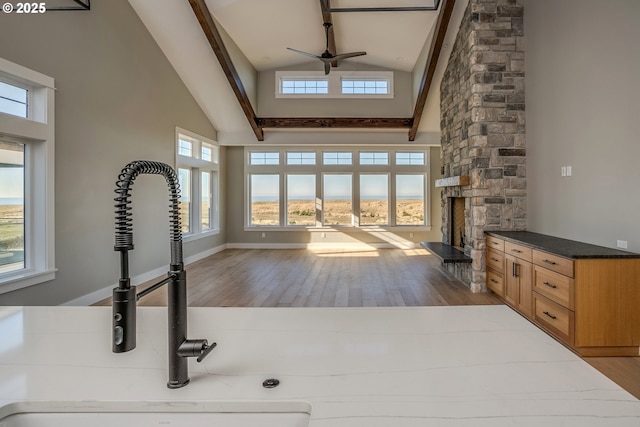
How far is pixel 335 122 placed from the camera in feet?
25.8

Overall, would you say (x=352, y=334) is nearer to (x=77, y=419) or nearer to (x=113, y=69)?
(x=77, y=419)

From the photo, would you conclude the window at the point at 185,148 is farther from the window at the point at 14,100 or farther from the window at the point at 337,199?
the window at the point at 337,199

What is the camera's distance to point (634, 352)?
9.52ft

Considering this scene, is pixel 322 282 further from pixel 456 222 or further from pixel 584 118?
pixel 584 118

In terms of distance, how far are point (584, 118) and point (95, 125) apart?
5789 millimetres

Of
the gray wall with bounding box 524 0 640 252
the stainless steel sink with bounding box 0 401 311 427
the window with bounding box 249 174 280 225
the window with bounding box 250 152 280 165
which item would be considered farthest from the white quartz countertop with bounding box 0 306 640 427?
the window with bounding box 250 152 280 165

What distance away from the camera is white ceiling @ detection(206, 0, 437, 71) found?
5.62 metres

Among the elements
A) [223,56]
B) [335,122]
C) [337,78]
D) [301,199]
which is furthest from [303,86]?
[301,199]

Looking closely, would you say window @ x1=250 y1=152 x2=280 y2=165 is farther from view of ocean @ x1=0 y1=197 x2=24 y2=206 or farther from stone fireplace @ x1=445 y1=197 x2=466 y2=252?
view of ocean @ x1=0 y1=197 x2=24 y2=206

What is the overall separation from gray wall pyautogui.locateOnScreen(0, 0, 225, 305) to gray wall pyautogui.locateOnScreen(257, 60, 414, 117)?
290 centimetres

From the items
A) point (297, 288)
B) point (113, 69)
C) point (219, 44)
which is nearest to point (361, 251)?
point (297, 288)

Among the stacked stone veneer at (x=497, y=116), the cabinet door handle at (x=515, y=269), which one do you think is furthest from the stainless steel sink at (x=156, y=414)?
the stacked stone veneer at (x=497, y=116)

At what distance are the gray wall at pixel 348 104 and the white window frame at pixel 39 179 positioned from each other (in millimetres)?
5052

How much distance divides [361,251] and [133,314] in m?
7.88
